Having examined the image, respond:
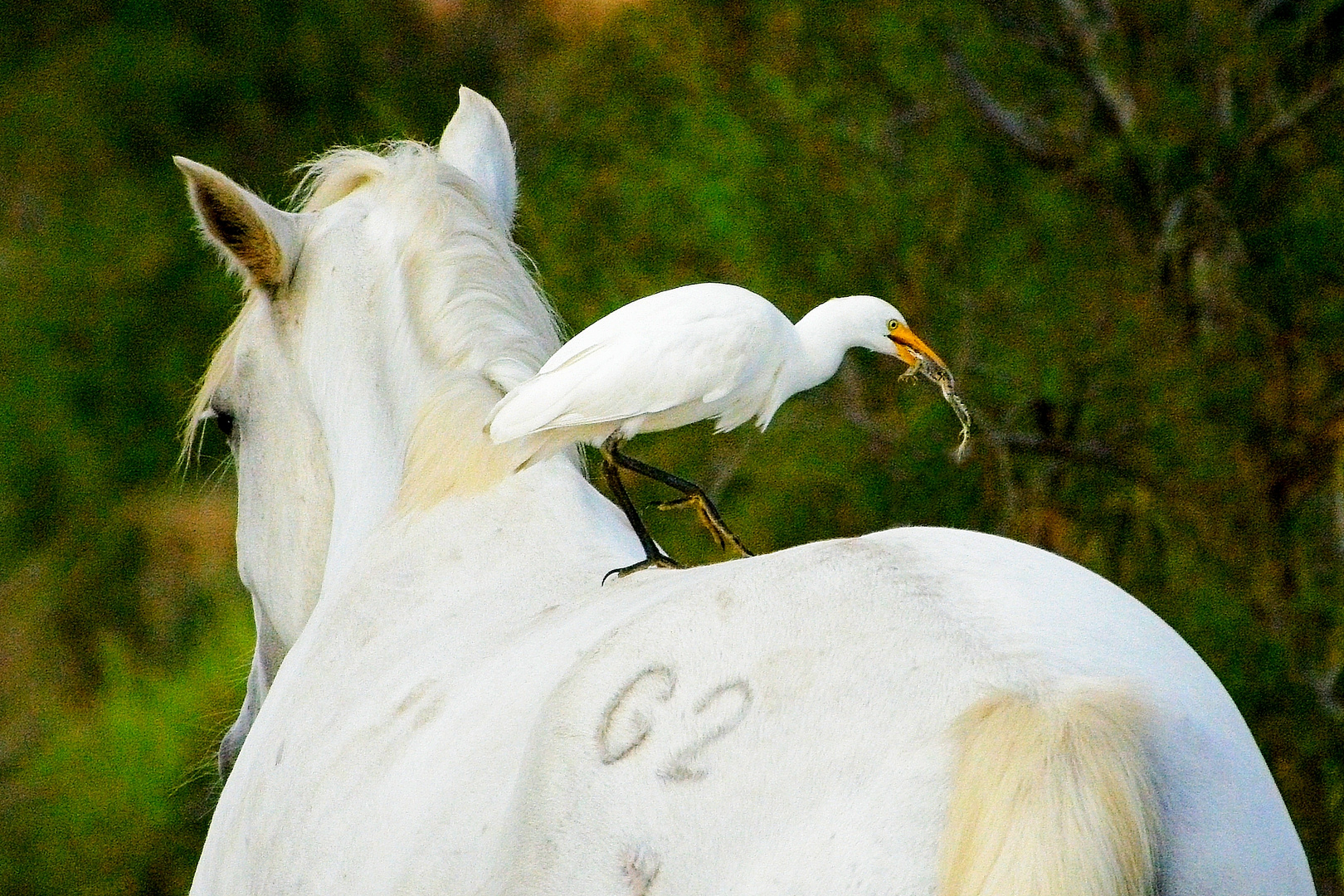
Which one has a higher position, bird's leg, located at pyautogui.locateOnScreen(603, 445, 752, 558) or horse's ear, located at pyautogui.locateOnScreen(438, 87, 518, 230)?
horse's ear, located at pyautogui.locateOnScreen(438, 87, 518, 230)

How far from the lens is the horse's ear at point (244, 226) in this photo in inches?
91.5

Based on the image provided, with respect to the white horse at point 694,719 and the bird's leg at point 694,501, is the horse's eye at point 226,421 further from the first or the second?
the bird's leg at point 694,501

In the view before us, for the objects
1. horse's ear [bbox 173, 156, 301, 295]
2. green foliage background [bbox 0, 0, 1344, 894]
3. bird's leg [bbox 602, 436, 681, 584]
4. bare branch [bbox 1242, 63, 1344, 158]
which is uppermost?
bare branch [bbox 1242, 63, 1344, 158]

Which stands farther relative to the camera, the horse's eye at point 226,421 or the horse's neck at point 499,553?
the horse's eye at point 226,421

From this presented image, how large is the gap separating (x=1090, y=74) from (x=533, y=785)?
4.73 metres

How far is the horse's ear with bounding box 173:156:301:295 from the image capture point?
7.63 feet

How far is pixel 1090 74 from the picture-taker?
5613 millimetres

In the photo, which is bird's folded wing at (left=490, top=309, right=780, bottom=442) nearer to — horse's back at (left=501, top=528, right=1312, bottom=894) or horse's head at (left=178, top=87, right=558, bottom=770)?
horse's head at (left=178, top=87, right=558, bottom=770)

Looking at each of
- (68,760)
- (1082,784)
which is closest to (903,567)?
(1082,784)

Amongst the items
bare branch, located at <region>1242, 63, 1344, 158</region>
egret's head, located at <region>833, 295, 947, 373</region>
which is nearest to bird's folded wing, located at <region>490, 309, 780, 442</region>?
egret's head, located at <region>833, 295, 947, 373</region>

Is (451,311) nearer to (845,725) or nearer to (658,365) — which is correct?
(658,365)

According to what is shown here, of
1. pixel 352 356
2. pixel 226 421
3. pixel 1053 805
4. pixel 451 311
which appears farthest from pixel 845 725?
pixel 226 421

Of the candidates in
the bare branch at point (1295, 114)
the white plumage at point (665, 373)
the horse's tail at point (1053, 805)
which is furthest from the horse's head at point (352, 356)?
the bare branch at point (1295, 114)

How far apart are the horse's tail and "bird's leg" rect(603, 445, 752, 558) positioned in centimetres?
101
